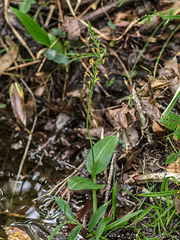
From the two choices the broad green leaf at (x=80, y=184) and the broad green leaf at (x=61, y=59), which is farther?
the broad green leaf at (x=61, y=59)

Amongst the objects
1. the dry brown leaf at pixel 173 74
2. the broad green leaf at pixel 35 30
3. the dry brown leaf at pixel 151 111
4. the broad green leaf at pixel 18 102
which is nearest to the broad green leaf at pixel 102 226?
the dry brown leaf at pixel 151 111

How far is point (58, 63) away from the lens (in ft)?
8.01

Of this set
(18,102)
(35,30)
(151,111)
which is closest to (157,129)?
(151,111)

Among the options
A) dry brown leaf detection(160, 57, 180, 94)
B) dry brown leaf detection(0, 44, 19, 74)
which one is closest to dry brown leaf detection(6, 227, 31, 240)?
dry brown leaf detection(160, 57, 180, 94)

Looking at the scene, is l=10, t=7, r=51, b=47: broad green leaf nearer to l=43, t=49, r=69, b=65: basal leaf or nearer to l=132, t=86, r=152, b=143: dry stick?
l=43, t=49, r=69, b=65: basal leaf

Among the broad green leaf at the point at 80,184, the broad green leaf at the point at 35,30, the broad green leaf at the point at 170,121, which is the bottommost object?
the broad green leaf at the point at 80,184

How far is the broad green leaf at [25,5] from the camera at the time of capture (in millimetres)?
2469

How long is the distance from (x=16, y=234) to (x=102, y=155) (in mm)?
695

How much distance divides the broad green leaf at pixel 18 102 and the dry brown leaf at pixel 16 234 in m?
0.88

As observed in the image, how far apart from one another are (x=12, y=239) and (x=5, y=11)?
2.01 metres

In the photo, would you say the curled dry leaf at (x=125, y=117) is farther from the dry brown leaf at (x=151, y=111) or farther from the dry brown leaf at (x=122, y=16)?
the dry brown leaf at (x=122, y=16)

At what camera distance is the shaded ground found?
1732 mm

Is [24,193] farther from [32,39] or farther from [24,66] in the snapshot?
[32,39]

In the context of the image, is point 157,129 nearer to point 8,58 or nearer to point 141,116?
point 141,116
